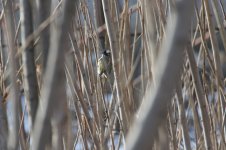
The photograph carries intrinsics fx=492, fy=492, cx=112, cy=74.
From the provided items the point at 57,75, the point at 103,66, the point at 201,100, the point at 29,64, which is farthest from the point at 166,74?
the point at 103,66

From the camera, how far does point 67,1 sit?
11.5 inches

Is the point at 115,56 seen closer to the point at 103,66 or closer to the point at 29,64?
the point at 29,64

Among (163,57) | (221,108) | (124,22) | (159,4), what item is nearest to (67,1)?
(163,57)

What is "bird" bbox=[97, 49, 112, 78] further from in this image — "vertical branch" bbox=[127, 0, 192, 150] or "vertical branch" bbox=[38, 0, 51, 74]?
"vertical branch" bbox=[127, 0, 192, 150]

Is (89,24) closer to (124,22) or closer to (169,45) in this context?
(124,22)

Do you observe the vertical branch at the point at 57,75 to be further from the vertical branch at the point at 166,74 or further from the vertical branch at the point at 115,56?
the vertical branch at the point at 115,56

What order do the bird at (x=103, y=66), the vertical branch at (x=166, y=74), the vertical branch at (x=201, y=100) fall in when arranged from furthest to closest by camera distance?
the bird at (x=103, y=66) → the vertical branch at (x=201, y=100) → the vertical branch at (x=166, y=74)

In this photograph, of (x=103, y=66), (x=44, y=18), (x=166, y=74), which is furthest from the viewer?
(x=103, y=66)

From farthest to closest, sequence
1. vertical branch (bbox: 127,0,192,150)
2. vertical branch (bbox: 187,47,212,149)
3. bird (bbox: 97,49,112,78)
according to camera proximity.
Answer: bird (bbox: 97,49,112,78)
vertical branch (bbox: 187,47,212,149)
vertical branch (bbox: 127,0,192,150)

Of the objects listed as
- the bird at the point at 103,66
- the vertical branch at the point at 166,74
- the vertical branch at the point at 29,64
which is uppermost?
the bird at the point at 103,66

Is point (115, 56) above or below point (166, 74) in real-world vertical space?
above

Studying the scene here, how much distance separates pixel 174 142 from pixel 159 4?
255 mm

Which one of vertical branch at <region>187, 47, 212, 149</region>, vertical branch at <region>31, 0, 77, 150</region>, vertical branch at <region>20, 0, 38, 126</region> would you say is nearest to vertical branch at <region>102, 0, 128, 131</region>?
vertical branch at <region>187, 47, 212, 149</region>

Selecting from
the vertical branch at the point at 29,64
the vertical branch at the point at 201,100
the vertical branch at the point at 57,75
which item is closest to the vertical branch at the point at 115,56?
the vertical branch at the point at 201,100
